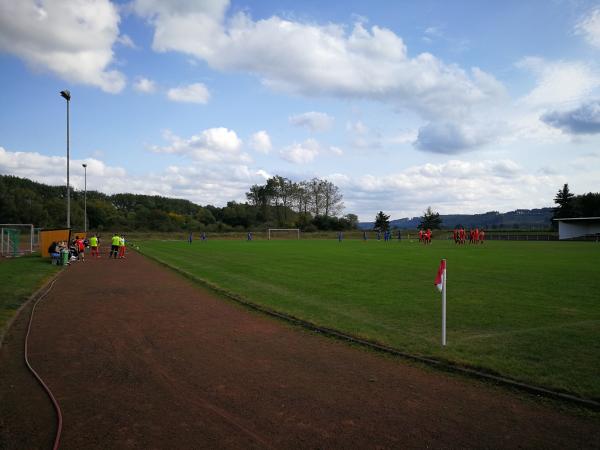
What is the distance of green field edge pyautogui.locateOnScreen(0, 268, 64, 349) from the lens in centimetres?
880

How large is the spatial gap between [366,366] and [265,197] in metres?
116

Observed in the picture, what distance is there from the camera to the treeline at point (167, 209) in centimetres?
8728

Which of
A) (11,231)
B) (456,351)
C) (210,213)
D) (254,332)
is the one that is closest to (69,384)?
(254,332)

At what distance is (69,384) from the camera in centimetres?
586

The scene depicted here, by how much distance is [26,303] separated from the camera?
12.2m

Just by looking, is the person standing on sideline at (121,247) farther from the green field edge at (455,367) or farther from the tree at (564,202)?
the tree at (564,202)

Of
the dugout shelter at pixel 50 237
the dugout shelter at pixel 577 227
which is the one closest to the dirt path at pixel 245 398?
the dugout shelter at pixel 50 237

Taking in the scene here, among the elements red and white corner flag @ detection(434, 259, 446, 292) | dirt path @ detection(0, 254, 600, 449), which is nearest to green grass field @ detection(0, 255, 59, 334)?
dirt path @ detection(0, 254, 600, 449)

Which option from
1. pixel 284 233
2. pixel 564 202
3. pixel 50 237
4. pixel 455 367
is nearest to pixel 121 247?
pixel 50 237

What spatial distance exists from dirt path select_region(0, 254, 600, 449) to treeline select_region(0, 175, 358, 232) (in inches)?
3430

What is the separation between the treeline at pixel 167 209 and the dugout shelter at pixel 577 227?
4772cm

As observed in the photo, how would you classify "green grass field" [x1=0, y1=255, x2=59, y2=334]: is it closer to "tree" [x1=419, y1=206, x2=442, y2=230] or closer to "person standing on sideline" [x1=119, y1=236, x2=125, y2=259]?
"person standing on sideline" [x1=119, y1=236, x2=125, y2=259]

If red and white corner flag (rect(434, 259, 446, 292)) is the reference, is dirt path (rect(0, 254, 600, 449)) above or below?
below

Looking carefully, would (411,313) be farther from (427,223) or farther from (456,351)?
(427,223)
